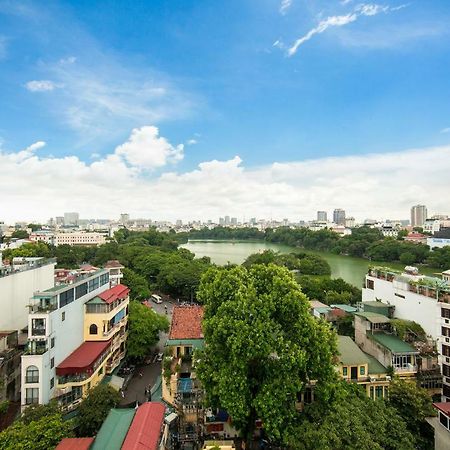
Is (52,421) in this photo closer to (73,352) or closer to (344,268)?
(73,352)

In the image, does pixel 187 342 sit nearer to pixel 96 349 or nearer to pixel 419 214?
pixel 96 349

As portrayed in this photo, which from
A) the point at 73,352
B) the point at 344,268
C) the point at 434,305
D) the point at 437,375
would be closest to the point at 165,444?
the point at 73,352

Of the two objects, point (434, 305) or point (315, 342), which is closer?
point (315, 342)

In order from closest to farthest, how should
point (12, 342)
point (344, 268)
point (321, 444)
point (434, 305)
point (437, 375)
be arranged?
point (321, 444) < point (437, 375) < point (434, 305) < point (12, 342) < point (344, 268)

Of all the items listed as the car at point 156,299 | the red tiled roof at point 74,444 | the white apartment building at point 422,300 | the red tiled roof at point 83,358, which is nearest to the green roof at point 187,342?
the red tiled roof at point 83,358

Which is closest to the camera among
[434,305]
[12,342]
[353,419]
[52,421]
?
[353,419]

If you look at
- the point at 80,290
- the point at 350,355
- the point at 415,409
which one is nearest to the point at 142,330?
the point at 80,290

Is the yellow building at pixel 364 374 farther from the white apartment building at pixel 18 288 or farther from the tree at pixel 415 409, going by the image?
the white apartment building at pixel 18 288
